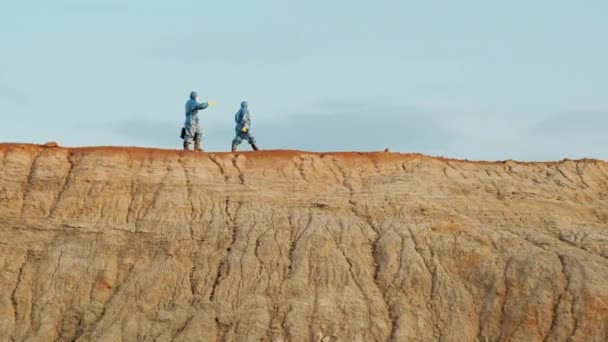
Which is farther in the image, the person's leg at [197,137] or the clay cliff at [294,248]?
the person's leg at [197,137]

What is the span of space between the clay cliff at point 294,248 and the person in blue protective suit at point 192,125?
5.96 ft

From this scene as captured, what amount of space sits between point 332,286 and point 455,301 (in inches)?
109

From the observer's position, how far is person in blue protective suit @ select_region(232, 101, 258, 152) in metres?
38.9

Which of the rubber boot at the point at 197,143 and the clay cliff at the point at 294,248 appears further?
the rubber boot at the point at 197,143

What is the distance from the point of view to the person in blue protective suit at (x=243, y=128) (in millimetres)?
38906

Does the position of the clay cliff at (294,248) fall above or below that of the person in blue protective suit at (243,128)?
below

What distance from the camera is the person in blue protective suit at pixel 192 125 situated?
38.9 meters

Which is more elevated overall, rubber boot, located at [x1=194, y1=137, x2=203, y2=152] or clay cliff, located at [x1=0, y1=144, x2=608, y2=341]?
rubber boot, located at [x1=194, y1=137, x2=203, y2=152]

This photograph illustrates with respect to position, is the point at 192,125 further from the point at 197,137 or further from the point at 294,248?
the point at 294,248

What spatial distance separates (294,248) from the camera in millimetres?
33781

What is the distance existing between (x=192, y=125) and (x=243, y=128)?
54.2 inches

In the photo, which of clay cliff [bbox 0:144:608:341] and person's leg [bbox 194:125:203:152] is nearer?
clay cliff [bbox 0:144:608:341]

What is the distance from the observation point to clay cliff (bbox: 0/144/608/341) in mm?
31672

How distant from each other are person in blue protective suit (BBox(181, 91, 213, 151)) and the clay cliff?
5.96ft
